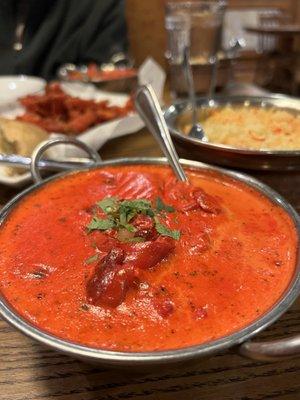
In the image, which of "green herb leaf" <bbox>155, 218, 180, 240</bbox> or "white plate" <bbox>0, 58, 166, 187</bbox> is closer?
"green herb leaf" <bbox>155, 218, 180, 240</bbox>

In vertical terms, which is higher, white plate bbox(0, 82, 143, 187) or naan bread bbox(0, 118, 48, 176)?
naan bread bbox(0, 118, 48, 176)

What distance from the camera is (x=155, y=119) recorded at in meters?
1.31

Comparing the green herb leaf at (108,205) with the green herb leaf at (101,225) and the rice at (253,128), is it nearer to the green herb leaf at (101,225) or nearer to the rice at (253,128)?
the green herb leaf at (101,225)

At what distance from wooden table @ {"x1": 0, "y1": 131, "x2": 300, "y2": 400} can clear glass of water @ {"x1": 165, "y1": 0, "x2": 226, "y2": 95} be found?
1600 mm

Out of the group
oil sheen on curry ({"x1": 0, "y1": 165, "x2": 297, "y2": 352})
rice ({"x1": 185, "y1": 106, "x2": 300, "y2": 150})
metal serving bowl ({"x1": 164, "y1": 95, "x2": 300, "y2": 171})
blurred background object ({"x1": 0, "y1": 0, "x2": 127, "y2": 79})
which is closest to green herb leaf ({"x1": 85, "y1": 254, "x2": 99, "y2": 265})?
oil sheen on curry ({"x1": 0, "y1": 165, "x2": 297, "y2": 352})

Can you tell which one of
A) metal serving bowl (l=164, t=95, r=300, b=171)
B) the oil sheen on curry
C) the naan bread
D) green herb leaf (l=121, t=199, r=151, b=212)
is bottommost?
Result: the naan bread

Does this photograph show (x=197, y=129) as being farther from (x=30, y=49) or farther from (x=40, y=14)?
(x=40, y=14)

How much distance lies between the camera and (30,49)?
10.8ft

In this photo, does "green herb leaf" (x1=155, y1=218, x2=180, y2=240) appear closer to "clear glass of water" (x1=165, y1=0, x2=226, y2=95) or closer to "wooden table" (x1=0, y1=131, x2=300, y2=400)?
"wooden table" (x1=0, y1=131, x2=300, y2=400)

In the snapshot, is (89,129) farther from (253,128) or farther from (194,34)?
(194,34)

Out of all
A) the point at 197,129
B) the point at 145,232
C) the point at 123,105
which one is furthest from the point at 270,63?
the point at 145,232

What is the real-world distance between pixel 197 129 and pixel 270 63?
4.44 ft

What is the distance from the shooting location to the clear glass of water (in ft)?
6.98

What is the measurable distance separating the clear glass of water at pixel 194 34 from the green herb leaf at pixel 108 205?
4.39 ft
